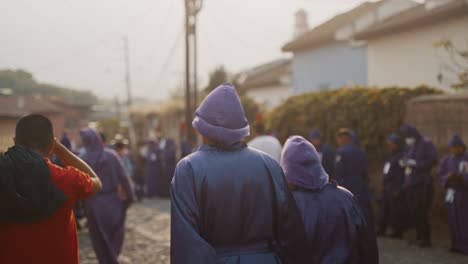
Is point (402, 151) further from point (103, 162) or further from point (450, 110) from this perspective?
point (103, 162)

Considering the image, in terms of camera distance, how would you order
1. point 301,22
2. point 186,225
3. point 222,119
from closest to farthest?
point 186,225, point 222,119, point 301,22

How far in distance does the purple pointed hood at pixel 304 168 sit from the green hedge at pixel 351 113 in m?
7.79

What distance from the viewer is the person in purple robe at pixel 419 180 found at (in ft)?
31.2

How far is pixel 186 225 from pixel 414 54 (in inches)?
671

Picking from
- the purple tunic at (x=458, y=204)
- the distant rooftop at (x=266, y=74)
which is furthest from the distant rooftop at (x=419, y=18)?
the distant rooftop at (x=266, y=74)

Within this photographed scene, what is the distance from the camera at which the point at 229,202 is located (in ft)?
11.0

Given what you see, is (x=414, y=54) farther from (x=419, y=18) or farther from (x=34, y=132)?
(x=34, y=132)

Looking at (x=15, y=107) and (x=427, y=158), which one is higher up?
(x=15, y=107)

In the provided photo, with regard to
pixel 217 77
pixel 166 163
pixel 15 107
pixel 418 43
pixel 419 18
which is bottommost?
Result: pixel 166 163

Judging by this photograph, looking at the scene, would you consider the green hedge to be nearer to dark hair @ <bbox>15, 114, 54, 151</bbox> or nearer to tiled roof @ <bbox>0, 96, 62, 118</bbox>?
tiled roof @ <bbox>0, 96, 62, 118</bbox>

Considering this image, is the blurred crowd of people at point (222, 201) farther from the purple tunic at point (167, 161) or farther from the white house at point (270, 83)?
the white house at point (270, 83)

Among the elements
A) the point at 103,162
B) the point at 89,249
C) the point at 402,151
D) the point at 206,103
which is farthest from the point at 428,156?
the point at 206,103

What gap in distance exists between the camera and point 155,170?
1947 centimetres

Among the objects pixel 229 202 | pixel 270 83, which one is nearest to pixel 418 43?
pixel 229 202
